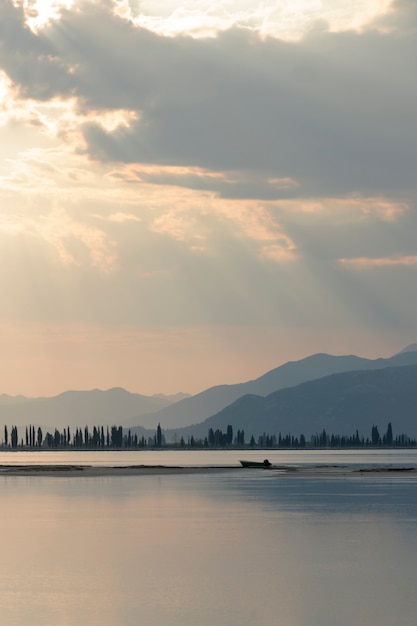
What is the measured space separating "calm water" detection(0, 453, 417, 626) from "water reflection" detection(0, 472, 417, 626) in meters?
0.08

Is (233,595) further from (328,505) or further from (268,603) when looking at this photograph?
(328,505)

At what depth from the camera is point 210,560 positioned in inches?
2502

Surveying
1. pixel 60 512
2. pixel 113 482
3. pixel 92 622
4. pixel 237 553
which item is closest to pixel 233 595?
pixel 92 622

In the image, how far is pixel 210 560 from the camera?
63.6 meters

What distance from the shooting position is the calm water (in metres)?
47.3

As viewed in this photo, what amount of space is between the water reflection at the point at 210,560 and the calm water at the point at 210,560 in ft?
0.28

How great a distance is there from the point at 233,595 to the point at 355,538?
23.5 meters

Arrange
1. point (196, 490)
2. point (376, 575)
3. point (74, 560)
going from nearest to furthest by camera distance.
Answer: point (376, 575)
point (74, 560)
point (196, 490)

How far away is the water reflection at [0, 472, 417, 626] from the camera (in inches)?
1865

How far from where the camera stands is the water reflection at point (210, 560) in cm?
4738

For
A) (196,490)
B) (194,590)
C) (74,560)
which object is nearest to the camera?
(194,590)

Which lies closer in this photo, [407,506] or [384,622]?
[384,622]

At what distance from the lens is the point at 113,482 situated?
153750mm

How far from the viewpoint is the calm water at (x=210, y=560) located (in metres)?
47.3
